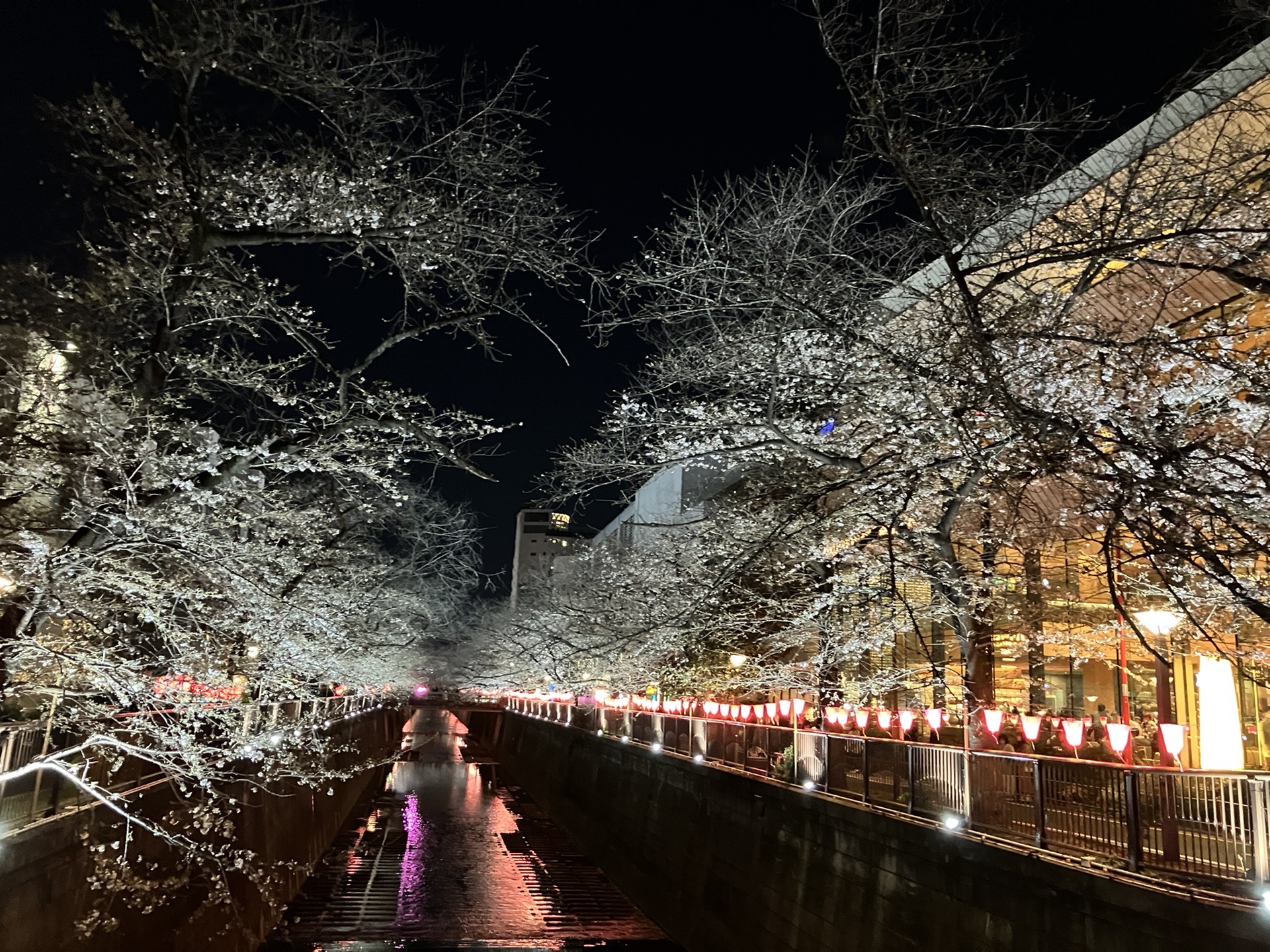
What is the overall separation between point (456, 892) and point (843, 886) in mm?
15432

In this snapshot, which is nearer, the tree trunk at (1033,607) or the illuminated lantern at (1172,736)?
the illuminated lantern at (1172,736)

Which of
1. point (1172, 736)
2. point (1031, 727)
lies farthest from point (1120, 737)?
point (1031, 727)

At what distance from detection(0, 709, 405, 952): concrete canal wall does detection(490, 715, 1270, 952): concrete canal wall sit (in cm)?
738

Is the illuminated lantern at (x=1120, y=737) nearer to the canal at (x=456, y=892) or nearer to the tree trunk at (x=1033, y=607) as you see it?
the tree trunk at (x=1033, y=607)

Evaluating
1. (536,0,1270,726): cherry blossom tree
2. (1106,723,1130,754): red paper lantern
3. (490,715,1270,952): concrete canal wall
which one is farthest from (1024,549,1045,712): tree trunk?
(490,715,1270,952): concrete canal wall

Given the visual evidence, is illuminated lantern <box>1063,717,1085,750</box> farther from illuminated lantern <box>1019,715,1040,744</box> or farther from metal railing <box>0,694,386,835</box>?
metal railing <box>0,694,386,835</box>

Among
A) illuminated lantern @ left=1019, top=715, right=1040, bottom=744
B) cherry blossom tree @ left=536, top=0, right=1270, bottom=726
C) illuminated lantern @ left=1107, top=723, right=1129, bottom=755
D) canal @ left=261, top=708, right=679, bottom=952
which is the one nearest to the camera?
cherry blossom tree @ left=536, top=0, right=1270, bottom=726

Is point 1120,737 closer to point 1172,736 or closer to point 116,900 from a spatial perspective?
point 1172,736

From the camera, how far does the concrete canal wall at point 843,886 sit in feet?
24.5

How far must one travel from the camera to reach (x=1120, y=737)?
391 inches

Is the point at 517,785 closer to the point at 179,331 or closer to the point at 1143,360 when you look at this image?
the point at 179,331

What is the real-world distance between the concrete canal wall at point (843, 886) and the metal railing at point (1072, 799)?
1.32ft

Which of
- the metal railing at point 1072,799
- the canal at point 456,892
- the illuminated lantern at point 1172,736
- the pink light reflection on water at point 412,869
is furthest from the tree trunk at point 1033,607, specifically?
the pink light reflection on water at point 412,869

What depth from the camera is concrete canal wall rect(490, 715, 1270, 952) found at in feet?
24.5
